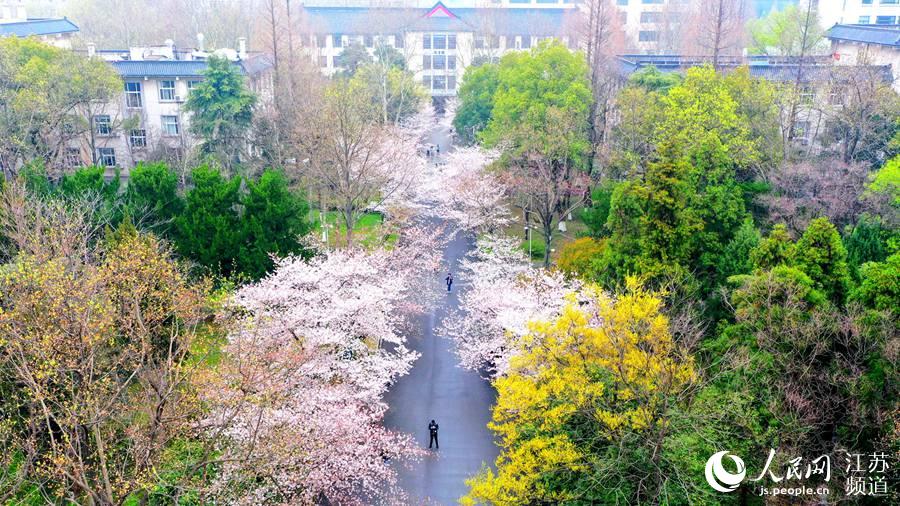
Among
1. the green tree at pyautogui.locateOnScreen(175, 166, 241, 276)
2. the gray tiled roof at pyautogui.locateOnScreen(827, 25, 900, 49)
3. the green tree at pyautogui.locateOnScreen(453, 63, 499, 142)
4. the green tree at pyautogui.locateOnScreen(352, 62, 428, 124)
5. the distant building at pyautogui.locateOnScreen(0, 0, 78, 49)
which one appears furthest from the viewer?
the green tree at pyautogui.locateOnScreen(352, 62, 428, 124)

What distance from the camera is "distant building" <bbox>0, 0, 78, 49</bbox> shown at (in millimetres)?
48156

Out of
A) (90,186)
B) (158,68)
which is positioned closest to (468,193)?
(90,186)

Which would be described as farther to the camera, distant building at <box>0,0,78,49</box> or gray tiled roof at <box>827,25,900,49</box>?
distant building at <box>0,0,78,49</box>

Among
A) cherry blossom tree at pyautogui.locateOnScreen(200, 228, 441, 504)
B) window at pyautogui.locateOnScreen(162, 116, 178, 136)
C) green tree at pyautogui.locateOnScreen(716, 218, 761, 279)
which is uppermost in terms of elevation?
window at pyautogui.locateOnScreen(162, 116, 178, 136)

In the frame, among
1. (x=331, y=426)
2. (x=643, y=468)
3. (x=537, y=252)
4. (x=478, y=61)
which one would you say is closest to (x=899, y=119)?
(x=537, y=252)

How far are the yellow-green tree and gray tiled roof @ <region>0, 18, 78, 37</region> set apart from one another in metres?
44.1

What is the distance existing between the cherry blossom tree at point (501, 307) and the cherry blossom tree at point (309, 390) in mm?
3046

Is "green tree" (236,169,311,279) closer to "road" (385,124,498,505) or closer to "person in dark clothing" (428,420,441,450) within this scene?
"road" (385,124,498,505)

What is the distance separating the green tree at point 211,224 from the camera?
27.6 metres

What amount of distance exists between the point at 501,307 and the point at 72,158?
1158 inches

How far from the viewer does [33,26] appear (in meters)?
49.8

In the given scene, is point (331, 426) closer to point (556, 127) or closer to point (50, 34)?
point (556, 127)

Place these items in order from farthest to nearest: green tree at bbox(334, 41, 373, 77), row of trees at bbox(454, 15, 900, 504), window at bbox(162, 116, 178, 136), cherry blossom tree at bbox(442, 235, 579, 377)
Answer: green tree at bbox(334, 41, 373, 77), window at bbox(162, 116, 178, 136), cherry blossom tree at bbox(442, 235, 579, 377), row of trees at bbox(454, 15, 900, 504)

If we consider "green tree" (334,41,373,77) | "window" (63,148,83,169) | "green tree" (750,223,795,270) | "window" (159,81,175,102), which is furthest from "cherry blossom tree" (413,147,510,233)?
"green tree" (334,41,373,77)
